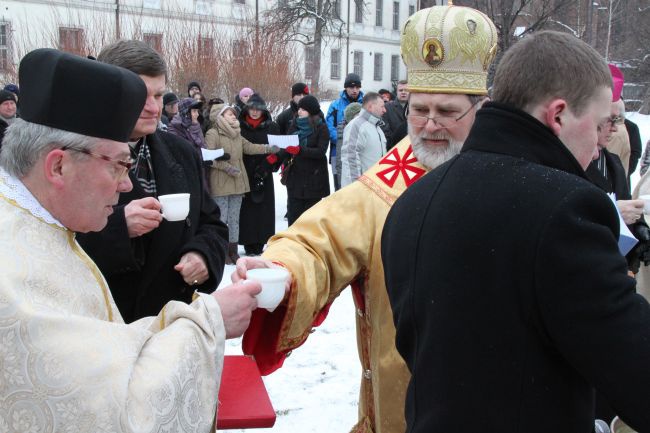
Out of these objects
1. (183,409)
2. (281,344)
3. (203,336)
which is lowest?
(281,344)

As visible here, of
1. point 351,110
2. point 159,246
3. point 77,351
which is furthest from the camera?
point 351,110

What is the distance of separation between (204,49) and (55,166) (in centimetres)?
1658

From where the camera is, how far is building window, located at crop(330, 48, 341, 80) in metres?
38.1

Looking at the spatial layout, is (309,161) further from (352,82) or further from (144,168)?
(144,168)

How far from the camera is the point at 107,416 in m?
1.45

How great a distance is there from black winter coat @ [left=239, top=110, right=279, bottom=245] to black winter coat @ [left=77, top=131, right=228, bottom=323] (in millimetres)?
5478

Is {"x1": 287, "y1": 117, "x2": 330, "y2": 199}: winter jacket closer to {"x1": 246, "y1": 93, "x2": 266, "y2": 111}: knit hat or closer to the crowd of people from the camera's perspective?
{"x1": 246, "y1": 93, "x2": 266, "y2": 111}: knit hat

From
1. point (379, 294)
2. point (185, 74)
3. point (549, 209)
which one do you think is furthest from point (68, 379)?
point (185, 74)

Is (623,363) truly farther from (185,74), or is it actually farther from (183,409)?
(185,74)

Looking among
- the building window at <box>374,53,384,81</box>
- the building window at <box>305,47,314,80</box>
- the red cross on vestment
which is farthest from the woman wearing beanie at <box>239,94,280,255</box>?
the building window at <box>374,53,384,81</box>

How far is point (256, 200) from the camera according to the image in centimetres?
858

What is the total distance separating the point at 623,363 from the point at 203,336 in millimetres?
925

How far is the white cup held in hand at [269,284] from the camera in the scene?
2.11 metres

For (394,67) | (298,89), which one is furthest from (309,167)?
(394,67)
